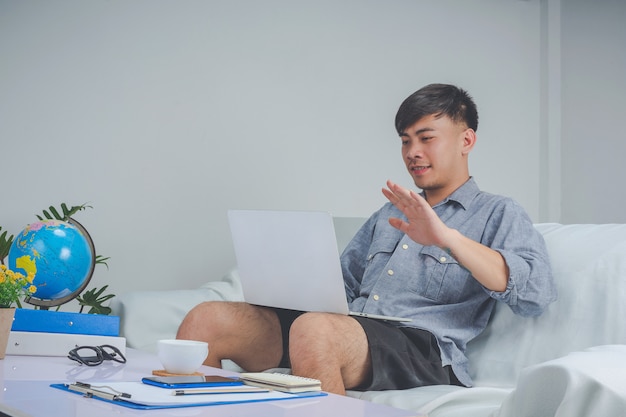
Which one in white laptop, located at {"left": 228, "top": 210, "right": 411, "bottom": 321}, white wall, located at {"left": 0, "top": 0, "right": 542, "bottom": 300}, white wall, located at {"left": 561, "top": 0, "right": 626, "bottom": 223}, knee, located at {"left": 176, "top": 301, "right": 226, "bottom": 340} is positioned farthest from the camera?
white wall, located at {"left": 561, "top": 0, "right": 626, "bottom": 223}

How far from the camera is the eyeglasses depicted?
4.89ft

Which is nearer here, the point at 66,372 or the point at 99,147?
the point at 66,372

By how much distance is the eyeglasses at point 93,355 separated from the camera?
58.7 inches

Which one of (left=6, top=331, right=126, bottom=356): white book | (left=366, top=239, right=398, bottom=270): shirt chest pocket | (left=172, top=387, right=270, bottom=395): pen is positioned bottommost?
(left=6, top=331, right=126, bottom=356): white book

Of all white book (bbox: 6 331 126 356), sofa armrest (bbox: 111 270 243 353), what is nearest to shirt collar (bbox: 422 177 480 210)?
sofa armrest (bbox: 111 270 243 353)

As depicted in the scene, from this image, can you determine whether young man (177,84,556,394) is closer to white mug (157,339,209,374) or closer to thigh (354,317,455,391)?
thigh (354,317,455,391)

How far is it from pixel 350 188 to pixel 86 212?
1.14 m

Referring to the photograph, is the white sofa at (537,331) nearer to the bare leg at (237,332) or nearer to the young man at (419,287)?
the young man at (419,287)

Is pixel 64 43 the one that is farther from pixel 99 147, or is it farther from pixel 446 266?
pixel 446 266

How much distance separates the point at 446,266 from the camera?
79.2 inches

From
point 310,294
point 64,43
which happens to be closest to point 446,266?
point 310,294

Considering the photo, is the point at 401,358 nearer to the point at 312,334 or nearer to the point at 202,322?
the point at 312,334

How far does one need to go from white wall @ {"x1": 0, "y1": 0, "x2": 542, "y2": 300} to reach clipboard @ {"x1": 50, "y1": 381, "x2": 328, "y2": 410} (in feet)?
6.81

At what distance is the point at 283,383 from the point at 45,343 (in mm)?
654
